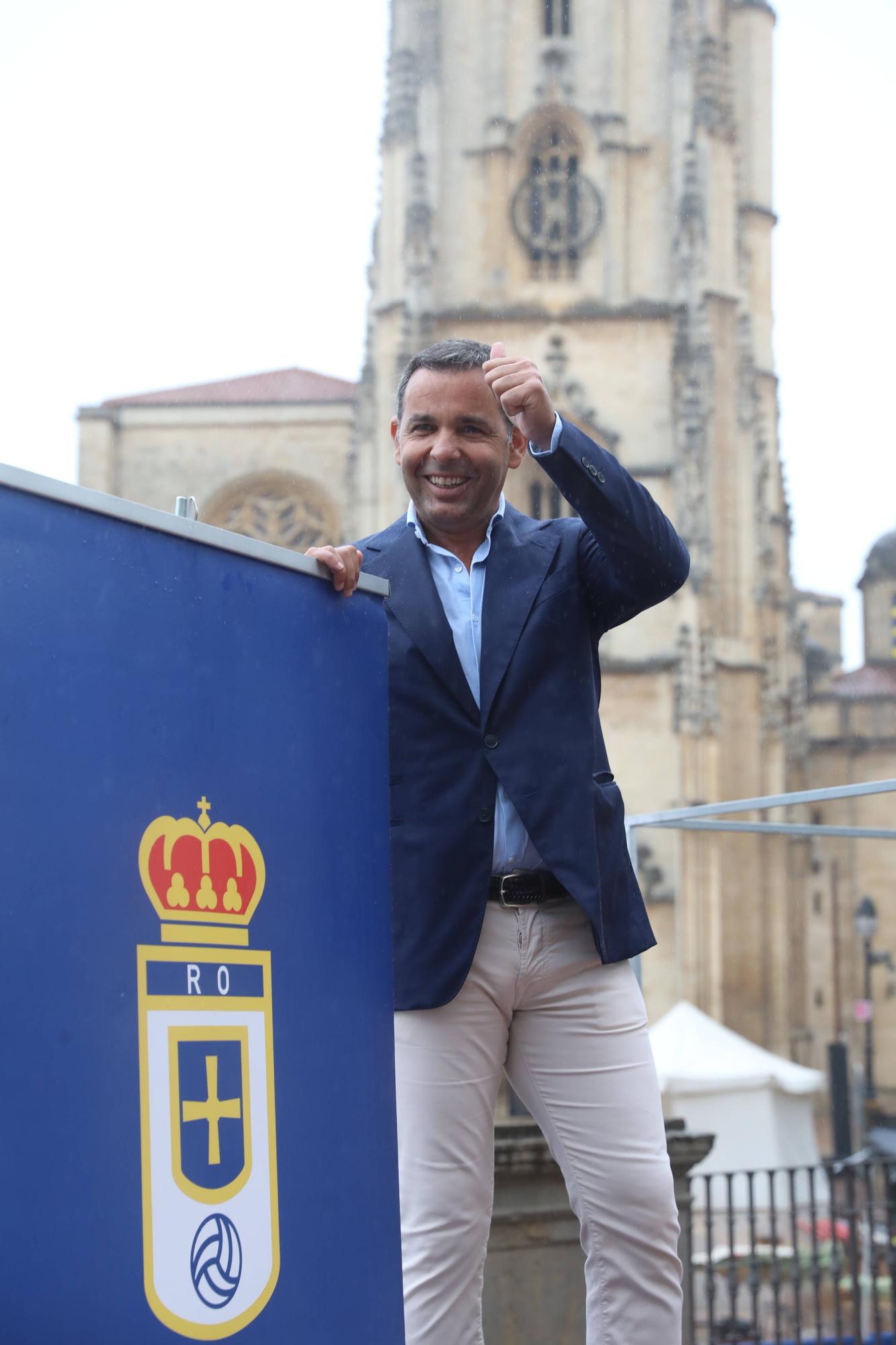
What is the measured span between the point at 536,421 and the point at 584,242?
2900 centimetres

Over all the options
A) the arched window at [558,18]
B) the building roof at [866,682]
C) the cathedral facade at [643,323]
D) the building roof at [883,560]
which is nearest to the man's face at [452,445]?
the cathedral facade at [643,323]

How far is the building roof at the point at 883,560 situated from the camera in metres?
47.4

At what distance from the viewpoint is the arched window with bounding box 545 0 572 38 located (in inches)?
1225

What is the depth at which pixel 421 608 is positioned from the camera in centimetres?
273

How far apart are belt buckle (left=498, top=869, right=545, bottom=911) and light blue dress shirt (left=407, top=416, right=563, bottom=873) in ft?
0.06

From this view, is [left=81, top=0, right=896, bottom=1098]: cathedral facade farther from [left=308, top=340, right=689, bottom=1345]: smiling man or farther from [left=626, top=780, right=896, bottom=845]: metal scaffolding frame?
[left=308, top=340, right=689, bottom=1345]: smiling man

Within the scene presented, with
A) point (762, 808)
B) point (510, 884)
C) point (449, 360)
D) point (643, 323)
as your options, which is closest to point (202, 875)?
point (510, 884)

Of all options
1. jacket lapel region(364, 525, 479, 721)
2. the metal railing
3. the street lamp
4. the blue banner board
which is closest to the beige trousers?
the blue banner board

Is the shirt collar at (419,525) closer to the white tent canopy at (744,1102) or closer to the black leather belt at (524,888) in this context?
the black leather belt at (524,888)

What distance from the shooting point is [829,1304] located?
12.6 m

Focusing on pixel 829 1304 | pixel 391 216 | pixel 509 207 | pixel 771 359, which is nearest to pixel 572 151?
pixel 509 207

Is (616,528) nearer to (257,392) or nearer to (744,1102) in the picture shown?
(744,1102)

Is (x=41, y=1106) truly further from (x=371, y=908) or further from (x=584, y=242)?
(x=584, y=242)

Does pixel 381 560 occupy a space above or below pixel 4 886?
above
